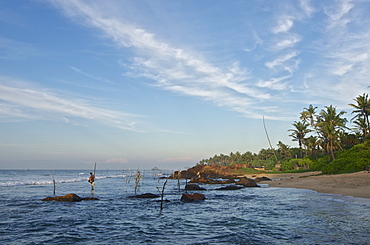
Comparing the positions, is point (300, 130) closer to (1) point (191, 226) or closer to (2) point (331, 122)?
(2) point (331, 122)

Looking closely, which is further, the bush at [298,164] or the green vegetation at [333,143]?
the bush at [298,164]

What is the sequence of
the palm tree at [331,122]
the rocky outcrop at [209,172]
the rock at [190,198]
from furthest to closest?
the rocky outcrop at [209,172], the palm tree at [331,122], the rock at [190,198]

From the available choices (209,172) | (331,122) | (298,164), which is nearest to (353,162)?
(331,122)

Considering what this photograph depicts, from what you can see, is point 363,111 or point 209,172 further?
point 209,172

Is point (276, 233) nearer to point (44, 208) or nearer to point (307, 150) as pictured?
point (44, 208)

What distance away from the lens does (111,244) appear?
11.4 meters

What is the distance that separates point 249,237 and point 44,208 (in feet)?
57.8

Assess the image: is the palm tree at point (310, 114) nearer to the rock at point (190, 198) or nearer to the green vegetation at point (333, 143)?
the green vegetation at point (333, 143)

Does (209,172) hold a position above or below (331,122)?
below

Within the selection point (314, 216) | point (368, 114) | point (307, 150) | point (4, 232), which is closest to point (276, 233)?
point (314, 216)

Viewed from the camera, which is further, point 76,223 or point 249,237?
point 76,223

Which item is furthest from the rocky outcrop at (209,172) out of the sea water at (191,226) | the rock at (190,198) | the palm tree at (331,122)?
the sea water at (191,226)

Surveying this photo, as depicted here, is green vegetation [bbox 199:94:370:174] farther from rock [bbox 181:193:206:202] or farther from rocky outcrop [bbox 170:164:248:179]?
rock [bbox 181:193:206:202]

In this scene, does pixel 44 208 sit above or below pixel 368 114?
below
